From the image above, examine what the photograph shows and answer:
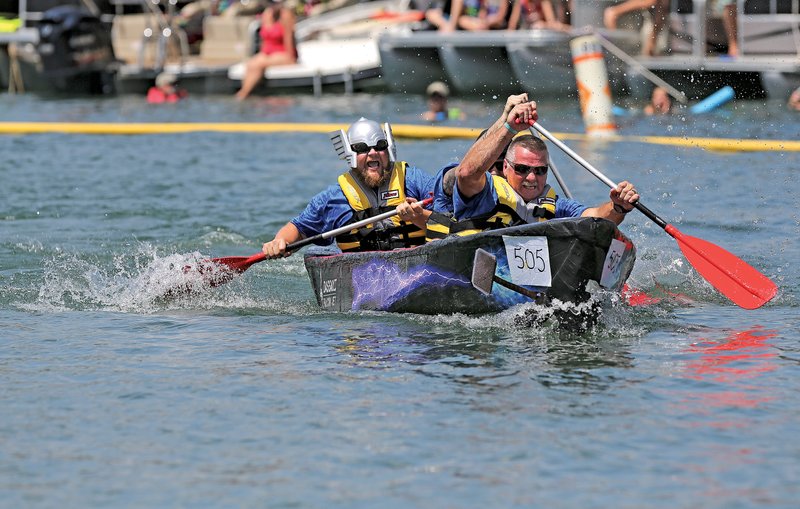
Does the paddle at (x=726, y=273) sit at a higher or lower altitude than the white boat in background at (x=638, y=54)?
lower

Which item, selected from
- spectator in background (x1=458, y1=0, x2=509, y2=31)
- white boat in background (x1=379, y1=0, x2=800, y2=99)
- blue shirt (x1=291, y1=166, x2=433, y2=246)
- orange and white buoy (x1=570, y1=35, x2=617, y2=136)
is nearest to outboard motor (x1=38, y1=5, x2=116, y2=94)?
white boat in background (x1=379, y1=0, x2=800, y2=99)

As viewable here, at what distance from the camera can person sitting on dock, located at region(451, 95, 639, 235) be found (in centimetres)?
775

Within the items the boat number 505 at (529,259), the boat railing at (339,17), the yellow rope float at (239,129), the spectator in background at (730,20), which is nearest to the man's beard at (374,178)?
the boat number 505 at (529,259)

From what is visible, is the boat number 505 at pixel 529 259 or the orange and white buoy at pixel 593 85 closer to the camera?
the boat number 505 at pixel 529 259

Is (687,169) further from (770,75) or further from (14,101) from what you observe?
(14,101)

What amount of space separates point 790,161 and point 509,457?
10.8m

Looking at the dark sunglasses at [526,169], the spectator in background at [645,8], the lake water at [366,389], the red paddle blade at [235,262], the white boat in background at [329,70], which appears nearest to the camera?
the lake water at [366,389]

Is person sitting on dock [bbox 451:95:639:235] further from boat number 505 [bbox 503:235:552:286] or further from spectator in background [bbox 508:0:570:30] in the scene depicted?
spectator in background [bbox 508:0:570:30]

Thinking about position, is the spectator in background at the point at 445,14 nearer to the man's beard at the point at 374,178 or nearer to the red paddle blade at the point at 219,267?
the red paddle blade at the point at 219,267

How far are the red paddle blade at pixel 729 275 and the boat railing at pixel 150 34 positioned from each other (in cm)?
1898

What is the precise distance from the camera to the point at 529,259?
25.2 feet

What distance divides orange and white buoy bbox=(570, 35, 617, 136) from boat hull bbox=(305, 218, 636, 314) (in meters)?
10.0

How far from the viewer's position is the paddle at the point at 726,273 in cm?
846

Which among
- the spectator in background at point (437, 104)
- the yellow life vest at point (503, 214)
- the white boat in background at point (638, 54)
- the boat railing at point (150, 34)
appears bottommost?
the yellow life vest at point (503, 214)
